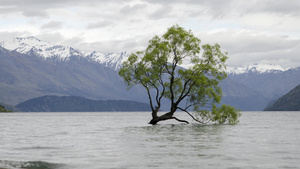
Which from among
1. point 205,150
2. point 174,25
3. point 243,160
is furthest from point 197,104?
point 243,160

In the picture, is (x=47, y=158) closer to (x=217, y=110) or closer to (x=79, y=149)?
(x=79, y=149)

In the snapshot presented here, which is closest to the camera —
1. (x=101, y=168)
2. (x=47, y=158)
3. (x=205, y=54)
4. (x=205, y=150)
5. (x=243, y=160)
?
(x=101, y=168)

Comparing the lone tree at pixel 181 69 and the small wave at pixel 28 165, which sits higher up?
the lone tree at pixel 181 69

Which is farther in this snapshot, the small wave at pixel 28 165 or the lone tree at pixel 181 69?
the lone tree at pixel 181 69

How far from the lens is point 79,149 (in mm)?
41406

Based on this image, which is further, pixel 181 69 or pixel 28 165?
pixel 181 69

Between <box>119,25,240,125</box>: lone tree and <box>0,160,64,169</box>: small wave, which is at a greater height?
<box>119,25,240,125</box>: lone tree

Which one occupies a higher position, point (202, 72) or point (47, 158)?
point (202, 72)

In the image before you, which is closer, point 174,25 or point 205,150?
point 205,150

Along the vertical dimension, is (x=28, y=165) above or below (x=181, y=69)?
below

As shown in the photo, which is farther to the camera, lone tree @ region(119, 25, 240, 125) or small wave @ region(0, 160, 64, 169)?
lone tree @ region(119, 25, 240, 125)

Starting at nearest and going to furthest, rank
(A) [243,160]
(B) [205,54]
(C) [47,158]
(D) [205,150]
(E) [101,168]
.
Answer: (E) [101,168] → (A) [243,160] → (C) [47,158] → (D) [205,150] → (B) [205,54]

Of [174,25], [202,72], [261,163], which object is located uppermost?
[174,25]

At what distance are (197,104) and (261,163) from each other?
5378 cm
